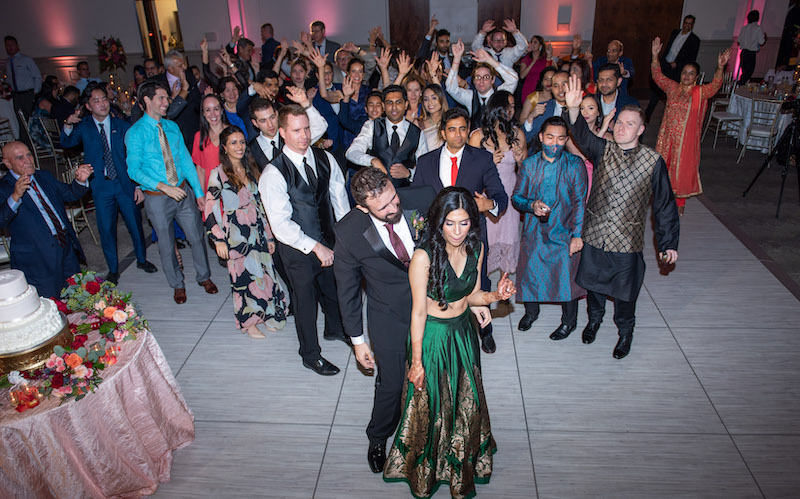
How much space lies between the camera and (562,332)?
12.6 ft

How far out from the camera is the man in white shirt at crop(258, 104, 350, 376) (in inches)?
121

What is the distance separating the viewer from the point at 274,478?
9.18 feet

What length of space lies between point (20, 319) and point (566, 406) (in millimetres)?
2869

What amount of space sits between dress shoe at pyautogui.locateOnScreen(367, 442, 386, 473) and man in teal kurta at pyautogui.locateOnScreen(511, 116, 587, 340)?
1598 millimetres

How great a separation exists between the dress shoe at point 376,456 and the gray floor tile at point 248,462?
0.30 meters

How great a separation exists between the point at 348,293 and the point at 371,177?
1.86ft

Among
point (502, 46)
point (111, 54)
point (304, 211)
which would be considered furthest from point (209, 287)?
point (111, 54)

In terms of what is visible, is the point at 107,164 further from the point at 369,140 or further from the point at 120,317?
the point at 120,317

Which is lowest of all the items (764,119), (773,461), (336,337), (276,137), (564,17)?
(773,461)

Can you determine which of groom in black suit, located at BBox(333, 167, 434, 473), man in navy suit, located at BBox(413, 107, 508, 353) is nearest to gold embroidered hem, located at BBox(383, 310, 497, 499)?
groom in black suit, located at BBox(333, 167, 434, 473)

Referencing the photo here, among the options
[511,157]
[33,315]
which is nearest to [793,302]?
[511,157]

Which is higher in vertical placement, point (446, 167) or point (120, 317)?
point (446, 167)

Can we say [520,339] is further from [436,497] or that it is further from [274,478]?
[274,478]

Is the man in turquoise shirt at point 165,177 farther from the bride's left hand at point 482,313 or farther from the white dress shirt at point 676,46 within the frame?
the white dress shirt at point 676,46
